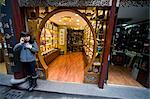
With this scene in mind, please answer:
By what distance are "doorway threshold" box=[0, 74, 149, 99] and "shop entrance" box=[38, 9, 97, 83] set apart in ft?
1.19

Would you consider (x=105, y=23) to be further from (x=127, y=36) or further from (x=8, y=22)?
(x=127, y=36)

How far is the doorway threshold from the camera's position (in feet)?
10.7

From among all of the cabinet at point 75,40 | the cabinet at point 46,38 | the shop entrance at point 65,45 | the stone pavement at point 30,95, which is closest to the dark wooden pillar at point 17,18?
the shop entrance at point 65,45

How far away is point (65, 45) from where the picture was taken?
9117 millimetres

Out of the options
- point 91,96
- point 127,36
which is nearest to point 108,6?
point 91,96

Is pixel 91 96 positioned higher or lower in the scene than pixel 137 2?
lower

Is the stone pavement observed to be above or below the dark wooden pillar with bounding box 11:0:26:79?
below

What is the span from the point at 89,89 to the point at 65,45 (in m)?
5.95

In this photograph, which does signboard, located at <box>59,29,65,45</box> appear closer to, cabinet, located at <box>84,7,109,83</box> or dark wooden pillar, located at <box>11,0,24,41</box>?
cabinet, located at <box>84,7,109,83</box>

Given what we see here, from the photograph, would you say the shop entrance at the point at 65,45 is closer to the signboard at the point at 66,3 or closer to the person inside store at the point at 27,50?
the signboard at the point at 66,3

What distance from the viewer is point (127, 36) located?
21.6ft

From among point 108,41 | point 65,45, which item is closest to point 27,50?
point 108,41

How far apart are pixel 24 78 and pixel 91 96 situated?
1823 millimetres

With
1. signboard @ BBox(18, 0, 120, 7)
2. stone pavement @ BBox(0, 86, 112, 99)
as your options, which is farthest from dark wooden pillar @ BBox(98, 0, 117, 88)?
stone pavement @ BBox(0, 86, 112, 99)
